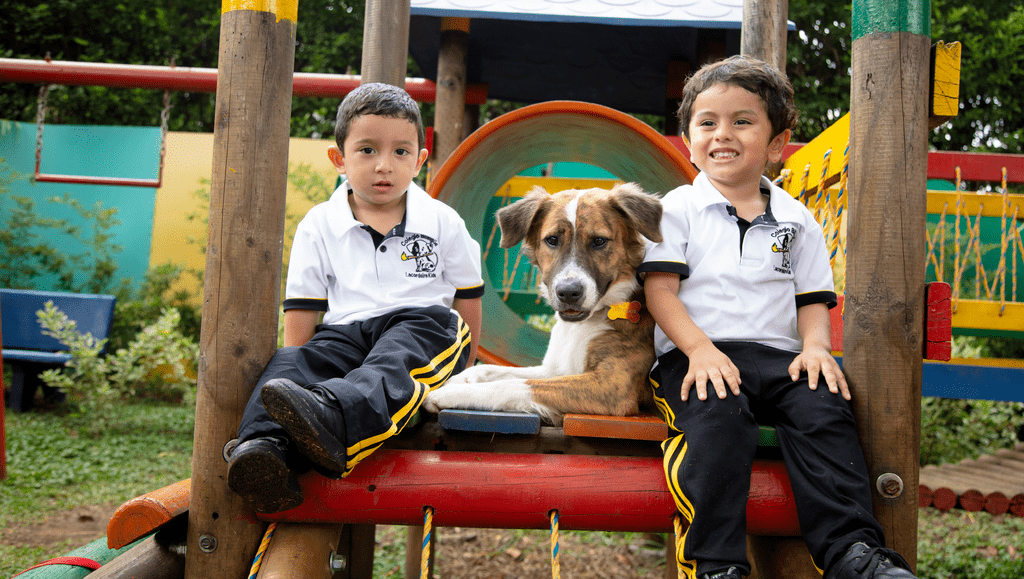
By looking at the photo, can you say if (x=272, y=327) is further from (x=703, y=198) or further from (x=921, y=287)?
(x=921, y=287)

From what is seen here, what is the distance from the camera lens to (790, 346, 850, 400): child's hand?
6.52 ft

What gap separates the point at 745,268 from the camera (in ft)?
7.47

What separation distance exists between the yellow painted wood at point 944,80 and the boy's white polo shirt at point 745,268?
54 centimetres

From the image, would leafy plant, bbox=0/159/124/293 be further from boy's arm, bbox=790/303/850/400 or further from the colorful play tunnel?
boy's arm, bbox=790/303/850/400

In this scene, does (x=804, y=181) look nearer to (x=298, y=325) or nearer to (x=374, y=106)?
(x=374, y=106)

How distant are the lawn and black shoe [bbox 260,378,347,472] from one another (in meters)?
2.99

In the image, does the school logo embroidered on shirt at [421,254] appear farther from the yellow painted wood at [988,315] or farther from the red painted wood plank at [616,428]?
the yellow painted wood at [988,315]

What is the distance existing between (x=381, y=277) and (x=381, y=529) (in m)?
3.67

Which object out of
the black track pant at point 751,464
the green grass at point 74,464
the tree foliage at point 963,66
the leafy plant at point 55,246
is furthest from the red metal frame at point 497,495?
the tree foliage at point 963,66

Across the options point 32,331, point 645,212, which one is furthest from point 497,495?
point 32,331

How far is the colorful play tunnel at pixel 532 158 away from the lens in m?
3.60

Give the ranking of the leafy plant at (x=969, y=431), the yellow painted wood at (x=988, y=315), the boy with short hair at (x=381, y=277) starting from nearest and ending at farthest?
1. the boy with short hair at (x=381, y=277)
2. the yellow painted wood at (x=988, y=315)
3. the leafy plant at (x=969, y=431)

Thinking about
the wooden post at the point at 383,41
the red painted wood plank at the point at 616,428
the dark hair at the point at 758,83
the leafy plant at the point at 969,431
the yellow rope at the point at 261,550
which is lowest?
the leafy plant at the point at 969,431

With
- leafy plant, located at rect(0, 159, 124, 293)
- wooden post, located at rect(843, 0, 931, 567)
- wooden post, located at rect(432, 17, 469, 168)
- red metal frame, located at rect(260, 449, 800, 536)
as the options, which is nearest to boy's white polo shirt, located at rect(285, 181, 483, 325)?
red metal frame, located at rect(260, 449, 800, 536)
